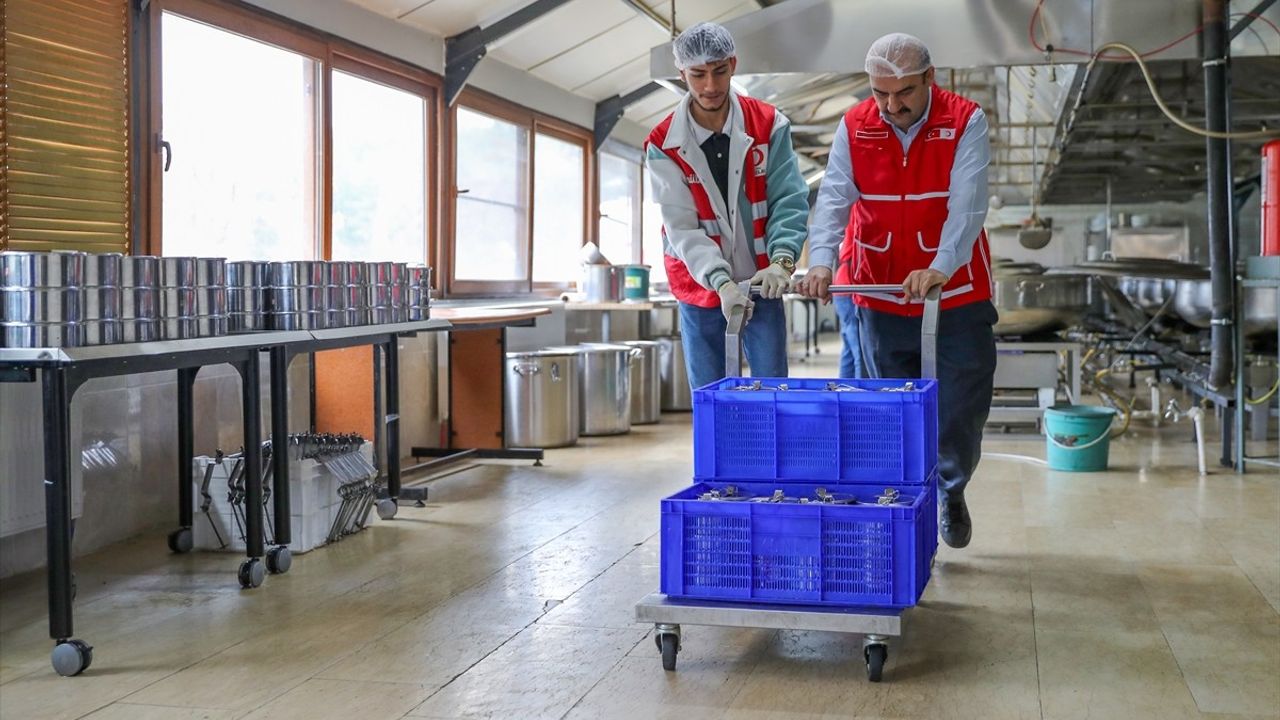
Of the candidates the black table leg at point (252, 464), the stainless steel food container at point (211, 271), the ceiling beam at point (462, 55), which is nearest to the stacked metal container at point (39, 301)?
the stainless steel food container at point (211, 271)

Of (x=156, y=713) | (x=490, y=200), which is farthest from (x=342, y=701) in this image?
(x=490, y=200)

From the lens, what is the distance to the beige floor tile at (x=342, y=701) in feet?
8.29

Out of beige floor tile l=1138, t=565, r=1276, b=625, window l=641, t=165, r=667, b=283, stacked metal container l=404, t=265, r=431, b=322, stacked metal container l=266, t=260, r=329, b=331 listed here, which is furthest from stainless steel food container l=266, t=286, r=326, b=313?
window l=641, t=165, r=667, b=283

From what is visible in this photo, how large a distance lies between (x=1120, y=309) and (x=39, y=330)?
21.7ft

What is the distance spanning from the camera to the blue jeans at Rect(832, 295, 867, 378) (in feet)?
15.8

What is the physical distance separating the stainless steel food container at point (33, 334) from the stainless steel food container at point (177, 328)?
331 mm

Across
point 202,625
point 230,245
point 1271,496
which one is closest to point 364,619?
point 202,625

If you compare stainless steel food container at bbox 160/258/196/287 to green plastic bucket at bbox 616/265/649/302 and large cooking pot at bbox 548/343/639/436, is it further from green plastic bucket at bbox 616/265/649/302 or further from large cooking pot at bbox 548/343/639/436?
green plastic bucket at bbox 616/265/649/302

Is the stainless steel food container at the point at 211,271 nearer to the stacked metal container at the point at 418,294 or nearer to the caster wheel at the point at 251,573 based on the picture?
the caster wheel at the point at 251,573

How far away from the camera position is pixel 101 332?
10.2 ft

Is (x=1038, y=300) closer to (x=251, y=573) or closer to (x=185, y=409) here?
(x=185, y=409)

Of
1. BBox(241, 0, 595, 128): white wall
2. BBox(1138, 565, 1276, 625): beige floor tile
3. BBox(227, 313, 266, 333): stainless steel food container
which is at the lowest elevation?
BBox(1138, 565, 1276, 625): beige floor tile

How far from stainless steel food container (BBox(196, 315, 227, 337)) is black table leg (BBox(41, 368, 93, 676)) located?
22.6 inches

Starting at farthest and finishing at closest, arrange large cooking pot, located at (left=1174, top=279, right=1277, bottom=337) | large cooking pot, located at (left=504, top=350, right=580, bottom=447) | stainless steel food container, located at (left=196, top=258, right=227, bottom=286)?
large cooking pot, located at (left=504, top=350, right=580, bottom=447)
large cooking pot, located at (left=1174, top=279, right=1277, bottom=337)
stainless steel food container, located at (left=196, top=258, right=227, bottom=286)
